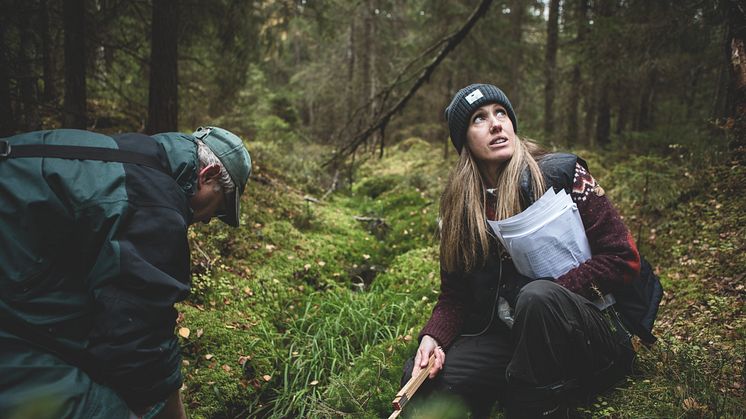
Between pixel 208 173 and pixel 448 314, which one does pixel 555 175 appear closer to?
pixel 448 314

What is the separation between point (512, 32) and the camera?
14.0m

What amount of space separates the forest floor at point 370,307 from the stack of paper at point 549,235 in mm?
659

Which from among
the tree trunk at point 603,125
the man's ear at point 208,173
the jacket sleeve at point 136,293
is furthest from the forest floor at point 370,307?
Result: the tree trunk at point 603,125

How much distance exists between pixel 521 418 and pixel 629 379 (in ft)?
1.95

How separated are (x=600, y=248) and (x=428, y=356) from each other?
3.66ft

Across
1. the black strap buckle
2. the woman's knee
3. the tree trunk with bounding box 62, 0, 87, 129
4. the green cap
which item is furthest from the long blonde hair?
the tree trunk with bounding box 62, 0, 87, 129

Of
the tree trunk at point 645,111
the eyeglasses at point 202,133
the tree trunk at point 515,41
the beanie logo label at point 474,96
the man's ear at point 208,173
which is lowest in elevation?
the man's ear at point 208,173

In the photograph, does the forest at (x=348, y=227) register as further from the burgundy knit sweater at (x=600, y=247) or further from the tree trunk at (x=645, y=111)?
the tree trunk at (x=645, y=111)

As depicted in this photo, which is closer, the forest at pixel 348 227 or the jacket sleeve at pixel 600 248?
the jacket sleeve at pixel 600 248

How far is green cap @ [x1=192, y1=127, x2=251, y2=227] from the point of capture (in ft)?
6.77

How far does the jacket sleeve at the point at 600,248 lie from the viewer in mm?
2182

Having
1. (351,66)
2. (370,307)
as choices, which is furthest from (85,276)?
(351,66)

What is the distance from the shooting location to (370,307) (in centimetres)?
433

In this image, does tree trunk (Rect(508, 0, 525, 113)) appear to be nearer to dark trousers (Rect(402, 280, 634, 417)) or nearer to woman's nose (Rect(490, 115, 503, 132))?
woman's nose (Rect(490, 115, 503, 132))
